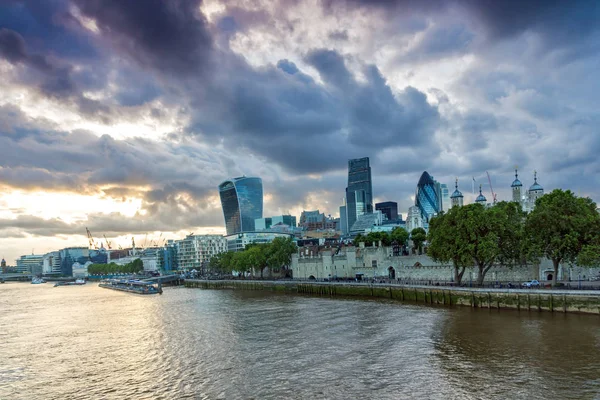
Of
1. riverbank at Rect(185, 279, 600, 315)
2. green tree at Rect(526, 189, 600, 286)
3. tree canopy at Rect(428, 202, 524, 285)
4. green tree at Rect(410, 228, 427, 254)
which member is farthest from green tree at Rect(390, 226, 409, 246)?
green tree at Rect(526, 189, 600, 286)

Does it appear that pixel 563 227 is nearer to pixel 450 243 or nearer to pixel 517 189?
pixel 450 243

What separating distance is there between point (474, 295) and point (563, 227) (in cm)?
1448

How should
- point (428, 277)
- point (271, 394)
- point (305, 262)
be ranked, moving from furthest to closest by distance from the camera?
point (305, 262)
point (428, 277)
point (271, 394)

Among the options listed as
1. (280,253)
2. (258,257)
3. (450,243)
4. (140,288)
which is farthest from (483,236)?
(140,288)

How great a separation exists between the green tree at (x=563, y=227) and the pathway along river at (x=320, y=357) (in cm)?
1065

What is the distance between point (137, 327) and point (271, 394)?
1536 inches

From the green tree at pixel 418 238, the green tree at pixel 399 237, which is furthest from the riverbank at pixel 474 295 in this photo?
the green tree at pixel 399 237

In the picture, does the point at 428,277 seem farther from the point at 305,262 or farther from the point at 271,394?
the point at 271,394

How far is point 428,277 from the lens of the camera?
319 feet

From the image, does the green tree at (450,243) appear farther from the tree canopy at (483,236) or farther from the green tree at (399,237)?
the green tree at (399,237)

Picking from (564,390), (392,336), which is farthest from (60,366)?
(564,390)

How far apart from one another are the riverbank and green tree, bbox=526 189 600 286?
6488 millimetres

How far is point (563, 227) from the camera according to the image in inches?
2367

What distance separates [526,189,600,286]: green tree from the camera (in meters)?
59.1
